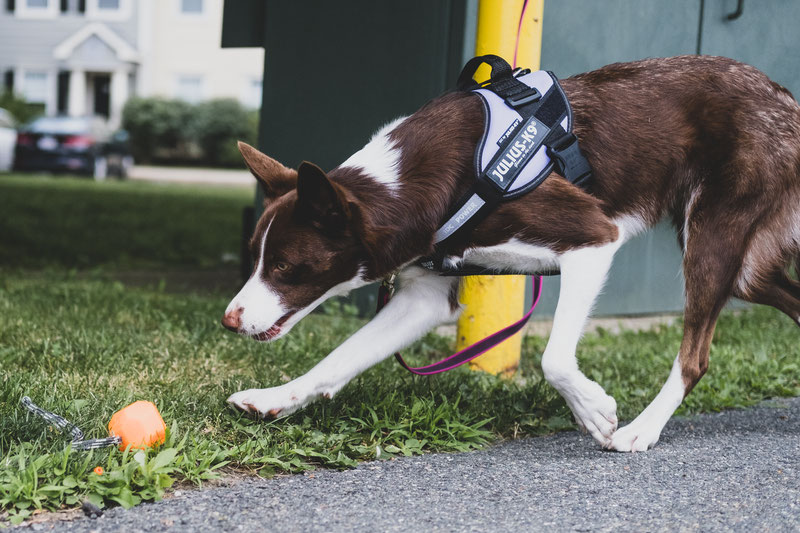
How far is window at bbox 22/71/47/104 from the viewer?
33312 mm

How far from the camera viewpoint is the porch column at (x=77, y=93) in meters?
32.9

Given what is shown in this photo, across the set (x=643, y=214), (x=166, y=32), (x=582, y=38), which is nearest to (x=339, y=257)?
(x=643, y=214)

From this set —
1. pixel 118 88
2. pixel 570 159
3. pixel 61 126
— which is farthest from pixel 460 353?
pixel 118 88

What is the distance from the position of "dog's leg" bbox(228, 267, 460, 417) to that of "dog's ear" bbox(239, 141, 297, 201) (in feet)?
1.81

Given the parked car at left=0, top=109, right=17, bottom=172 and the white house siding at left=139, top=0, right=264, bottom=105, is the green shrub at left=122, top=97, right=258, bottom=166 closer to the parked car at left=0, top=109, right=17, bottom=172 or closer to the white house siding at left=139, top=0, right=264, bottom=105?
the white house siding at left=139, top=0, right=264, bottom=105

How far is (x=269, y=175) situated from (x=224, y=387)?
0.89m

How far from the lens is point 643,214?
3.48m

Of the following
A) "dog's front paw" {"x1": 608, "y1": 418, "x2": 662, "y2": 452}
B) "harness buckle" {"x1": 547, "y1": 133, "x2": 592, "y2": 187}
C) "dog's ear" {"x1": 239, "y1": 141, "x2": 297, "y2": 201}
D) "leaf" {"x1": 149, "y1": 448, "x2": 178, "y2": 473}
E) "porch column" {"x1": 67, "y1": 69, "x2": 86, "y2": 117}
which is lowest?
"porch column" {"x1": 67, "y1": 69, "x2": 86, "y2": 117}

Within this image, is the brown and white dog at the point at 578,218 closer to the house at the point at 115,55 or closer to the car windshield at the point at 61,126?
the car windshield at the point at 61,126

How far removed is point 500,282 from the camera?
425 cm

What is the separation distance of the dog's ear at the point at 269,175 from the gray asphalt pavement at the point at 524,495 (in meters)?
1.00

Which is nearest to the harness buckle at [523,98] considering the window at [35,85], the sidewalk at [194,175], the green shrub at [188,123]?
the sidewalk at [194,175]

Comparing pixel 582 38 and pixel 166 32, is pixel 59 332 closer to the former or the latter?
pixel 582 38

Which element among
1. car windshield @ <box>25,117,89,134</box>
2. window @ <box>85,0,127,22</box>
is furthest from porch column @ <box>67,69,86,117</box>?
car windshield @ <box>25,117,89,134</box>
